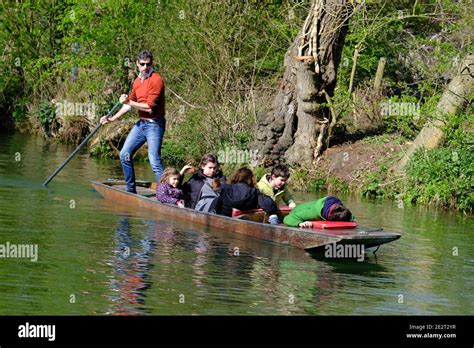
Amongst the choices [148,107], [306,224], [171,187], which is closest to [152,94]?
[148,107]

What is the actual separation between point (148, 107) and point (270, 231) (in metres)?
3.22

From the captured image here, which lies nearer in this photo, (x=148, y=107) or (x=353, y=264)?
(x=353, y=264)

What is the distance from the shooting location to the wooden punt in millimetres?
12180

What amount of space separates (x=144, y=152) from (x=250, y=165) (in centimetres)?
467

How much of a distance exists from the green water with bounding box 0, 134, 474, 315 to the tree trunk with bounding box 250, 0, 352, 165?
15.3 ft

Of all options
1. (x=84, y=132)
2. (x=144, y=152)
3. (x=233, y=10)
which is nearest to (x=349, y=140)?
(x=233, y=10)

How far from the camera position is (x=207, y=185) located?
14.6 meters

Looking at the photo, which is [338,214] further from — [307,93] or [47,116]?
[47,116]

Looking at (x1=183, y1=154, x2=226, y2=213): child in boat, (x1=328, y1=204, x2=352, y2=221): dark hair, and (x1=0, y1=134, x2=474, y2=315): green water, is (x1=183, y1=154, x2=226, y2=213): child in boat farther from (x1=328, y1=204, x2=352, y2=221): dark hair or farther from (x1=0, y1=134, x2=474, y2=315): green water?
(x1=328, y1=204, x2=352, y2=221): dark hair

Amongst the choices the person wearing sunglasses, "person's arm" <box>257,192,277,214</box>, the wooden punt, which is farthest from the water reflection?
the person wearing sunglasses

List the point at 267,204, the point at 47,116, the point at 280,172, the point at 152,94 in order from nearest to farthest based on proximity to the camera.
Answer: the point at 267,204, the point at 280,172, the point at 152,94, the point at 47,116
